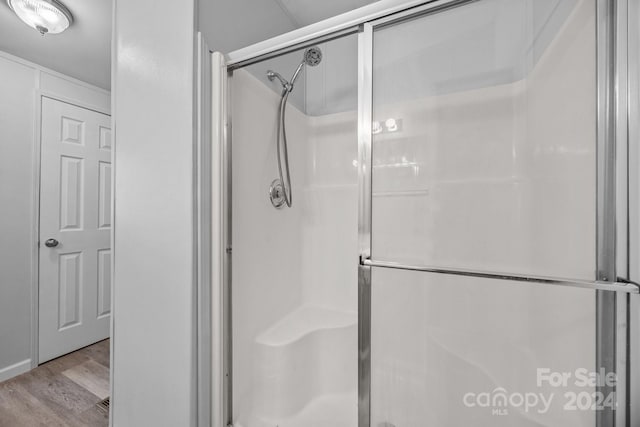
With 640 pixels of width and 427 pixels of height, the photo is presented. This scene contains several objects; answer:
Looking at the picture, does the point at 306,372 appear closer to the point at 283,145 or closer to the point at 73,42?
the point at 283,145

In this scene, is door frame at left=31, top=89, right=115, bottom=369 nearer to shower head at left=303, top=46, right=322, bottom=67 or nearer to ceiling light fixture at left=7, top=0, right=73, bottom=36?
ceiling light fixture at left=7, top=0, right=73, bottom=36

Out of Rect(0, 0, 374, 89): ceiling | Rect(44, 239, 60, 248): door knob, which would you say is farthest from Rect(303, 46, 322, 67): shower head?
Rect(44, 239, 60, 248): door knob

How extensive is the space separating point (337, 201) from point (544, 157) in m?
1.06

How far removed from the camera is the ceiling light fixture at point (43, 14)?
4.62 ft

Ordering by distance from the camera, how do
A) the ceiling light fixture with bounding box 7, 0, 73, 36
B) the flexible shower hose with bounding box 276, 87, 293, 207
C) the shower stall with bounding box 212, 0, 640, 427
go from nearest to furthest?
the shower stall with bounding box 212, 0, 640, 427, the ceiling light fixture with bounding box 7, 0, 73, 36, the flexible shower hose with bounding box 276, 87, 293, 207

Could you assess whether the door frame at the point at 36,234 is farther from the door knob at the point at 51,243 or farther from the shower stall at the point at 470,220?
the shower stall at the point at 470,220

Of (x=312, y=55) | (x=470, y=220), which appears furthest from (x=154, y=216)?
(x=470, y=220)

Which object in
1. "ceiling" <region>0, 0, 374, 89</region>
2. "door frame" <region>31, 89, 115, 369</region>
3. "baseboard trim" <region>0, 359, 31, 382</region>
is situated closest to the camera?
"ceiling" <region>0, 0, 374, 89</region>

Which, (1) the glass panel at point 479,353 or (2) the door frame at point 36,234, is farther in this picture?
(2) the door frame at point 36,234

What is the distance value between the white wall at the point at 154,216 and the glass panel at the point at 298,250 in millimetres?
204

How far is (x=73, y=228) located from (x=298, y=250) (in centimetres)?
188

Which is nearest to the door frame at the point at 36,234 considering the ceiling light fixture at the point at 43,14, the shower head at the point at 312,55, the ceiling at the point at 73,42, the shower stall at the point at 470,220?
the ceiling at the point at 73,42

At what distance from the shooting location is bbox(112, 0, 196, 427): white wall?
1.09 m

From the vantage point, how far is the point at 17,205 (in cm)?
191
